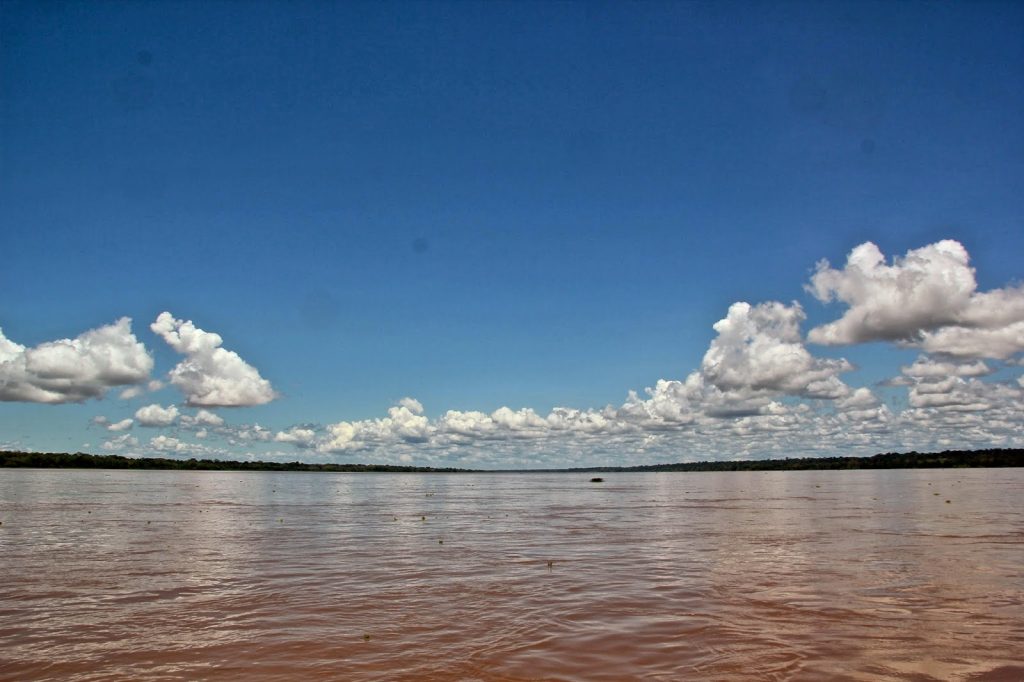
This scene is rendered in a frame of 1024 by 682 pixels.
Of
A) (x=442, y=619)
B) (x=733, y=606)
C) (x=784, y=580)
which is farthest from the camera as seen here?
(x=784, y=580)

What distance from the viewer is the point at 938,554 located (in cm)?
2098

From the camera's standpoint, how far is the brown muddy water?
10.1 meters

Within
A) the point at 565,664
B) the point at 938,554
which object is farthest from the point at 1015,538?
the point at 565,664

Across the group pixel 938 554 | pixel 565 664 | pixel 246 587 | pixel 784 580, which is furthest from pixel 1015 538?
pixel 246 587

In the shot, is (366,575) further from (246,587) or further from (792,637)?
(792,637)

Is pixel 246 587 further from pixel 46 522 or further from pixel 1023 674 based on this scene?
pixel 46 522

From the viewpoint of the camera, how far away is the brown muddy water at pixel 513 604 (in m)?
10.1

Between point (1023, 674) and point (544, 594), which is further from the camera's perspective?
point (544, 594)

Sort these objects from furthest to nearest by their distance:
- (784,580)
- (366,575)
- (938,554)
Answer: (938,554), (366,575), (784,580)

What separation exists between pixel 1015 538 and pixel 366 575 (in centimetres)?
2323

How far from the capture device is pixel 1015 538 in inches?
979

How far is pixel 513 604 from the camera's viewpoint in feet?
46.6

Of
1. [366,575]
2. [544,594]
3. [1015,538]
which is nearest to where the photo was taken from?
[544,594]

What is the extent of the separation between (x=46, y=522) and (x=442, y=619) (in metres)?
27.6
